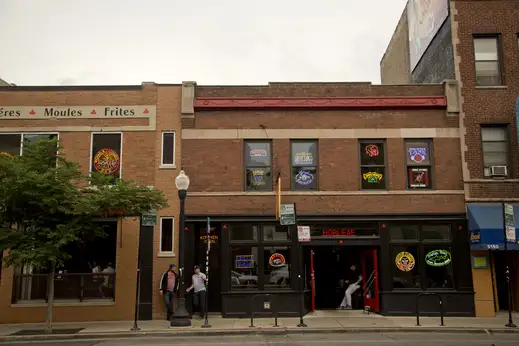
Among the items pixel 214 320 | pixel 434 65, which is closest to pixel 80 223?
pixel 214 320

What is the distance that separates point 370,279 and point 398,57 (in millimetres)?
13923

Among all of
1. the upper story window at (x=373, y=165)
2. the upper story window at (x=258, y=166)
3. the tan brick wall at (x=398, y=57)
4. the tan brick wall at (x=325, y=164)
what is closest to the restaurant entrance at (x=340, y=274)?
the upper story window at (x=373, y=165)

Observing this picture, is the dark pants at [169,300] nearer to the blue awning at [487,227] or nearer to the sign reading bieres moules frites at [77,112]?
the sign reading bieres moules frites at [77,112]

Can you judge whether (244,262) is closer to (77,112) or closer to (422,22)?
(77,112)

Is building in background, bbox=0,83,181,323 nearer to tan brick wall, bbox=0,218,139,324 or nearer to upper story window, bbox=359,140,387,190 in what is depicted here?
tan brick wall, bbox=0,218,139,324

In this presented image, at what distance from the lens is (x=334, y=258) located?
2075 centimetres

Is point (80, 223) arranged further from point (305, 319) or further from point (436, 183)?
point (436, 183)

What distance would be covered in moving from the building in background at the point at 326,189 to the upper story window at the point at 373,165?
36 mm

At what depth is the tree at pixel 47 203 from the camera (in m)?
14.1

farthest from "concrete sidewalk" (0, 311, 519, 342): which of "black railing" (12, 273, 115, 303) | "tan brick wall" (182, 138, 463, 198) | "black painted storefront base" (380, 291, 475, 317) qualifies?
"tan brick wall" (182, 138, 463, 198)

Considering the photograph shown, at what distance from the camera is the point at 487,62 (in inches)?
752

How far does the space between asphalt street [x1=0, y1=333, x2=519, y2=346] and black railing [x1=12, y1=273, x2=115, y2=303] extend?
369 cm

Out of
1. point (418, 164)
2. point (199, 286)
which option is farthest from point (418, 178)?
point (199, 286)

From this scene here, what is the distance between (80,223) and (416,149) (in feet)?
38.0
